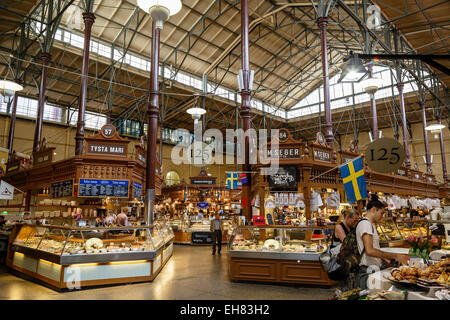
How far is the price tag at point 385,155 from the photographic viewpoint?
16.2ft

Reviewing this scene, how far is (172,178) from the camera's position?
92.1 ft

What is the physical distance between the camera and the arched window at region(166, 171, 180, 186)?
2748 cm

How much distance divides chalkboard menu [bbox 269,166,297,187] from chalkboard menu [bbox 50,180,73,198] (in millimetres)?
5719

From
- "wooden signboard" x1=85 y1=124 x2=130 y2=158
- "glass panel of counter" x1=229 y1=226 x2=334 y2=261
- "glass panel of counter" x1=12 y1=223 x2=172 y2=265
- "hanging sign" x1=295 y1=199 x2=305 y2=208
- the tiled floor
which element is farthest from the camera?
"wooden signboard" x1=85 y1=124 x2=130 y2=158

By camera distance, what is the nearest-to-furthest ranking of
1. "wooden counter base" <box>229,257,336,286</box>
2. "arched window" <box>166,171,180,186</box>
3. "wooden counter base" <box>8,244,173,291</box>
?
"wooden counter base" <box>8,244,173,291</box> → "wooden counter base" <box>229,257,336,286</box> → "arched window" <box>166,171,180,186</box>

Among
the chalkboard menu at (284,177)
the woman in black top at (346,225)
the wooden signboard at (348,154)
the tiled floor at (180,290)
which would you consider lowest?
the tiled floor at (180,290)

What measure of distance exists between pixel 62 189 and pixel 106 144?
2090 mm

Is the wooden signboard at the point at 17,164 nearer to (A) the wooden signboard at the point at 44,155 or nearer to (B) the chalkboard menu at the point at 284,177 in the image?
(A) the wooden signboard at the point at 44,155

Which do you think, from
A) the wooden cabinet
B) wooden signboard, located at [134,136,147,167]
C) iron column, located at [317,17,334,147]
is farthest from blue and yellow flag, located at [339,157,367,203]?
wooden signboard, located at [134,136,147,167]

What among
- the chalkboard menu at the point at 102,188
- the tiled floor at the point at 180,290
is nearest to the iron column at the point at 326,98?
the tiled floor at the point at 180,290

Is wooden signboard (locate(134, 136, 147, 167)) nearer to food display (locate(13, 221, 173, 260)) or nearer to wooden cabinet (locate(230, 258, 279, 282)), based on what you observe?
food display (locate(13, 221, 173, 260))

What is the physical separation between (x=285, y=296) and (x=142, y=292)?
258cm

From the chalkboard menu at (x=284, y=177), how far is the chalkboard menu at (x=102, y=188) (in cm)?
413
